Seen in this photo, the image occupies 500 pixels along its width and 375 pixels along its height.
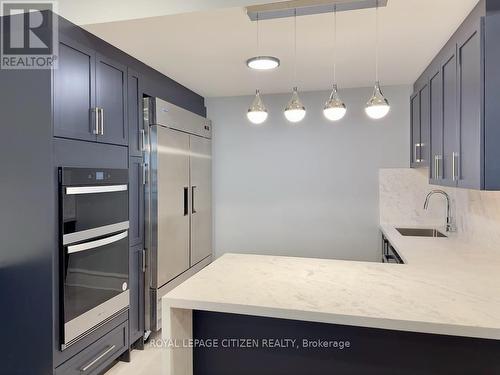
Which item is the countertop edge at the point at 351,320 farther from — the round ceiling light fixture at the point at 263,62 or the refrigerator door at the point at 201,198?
the refrigerator door at the point at 201,198

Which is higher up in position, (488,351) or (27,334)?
(488,351)

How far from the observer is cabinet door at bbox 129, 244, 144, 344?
9.18 ft

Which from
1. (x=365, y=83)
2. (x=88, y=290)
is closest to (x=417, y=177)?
(x=365, y=83)

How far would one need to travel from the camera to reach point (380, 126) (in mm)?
3879

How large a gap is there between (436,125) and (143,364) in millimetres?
2929

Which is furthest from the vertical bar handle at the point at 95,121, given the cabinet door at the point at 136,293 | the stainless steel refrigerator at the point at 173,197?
the cabinet door at the point at 136,293

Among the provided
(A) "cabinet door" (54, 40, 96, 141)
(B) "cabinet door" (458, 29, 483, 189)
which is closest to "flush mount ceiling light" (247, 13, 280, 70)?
(A) "cabinet door" (54, 40, 96, 141)

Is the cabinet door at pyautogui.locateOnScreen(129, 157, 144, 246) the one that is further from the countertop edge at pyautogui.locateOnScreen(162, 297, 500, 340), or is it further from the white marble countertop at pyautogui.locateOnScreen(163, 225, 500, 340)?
the countertop edge at pyautogui.locateOnScreen(162, 297, 500, 340)

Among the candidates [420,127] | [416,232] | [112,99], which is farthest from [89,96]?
[416,232]

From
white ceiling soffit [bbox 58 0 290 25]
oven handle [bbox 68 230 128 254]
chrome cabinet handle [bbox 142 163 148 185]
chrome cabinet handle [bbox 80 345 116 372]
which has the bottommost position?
chrome cabinet handle [bbox 80 345 116 372]

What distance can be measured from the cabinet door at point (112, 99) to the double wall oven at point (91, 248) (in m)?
0.27

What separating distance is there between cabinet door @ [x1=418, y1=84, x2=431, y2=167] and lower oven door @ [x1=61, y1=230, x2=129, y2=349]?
258 centimetres

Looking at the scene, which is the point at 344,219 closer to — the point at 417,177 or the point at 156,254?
the point at 417,177

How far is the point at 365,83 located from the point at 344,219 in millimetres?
1488
